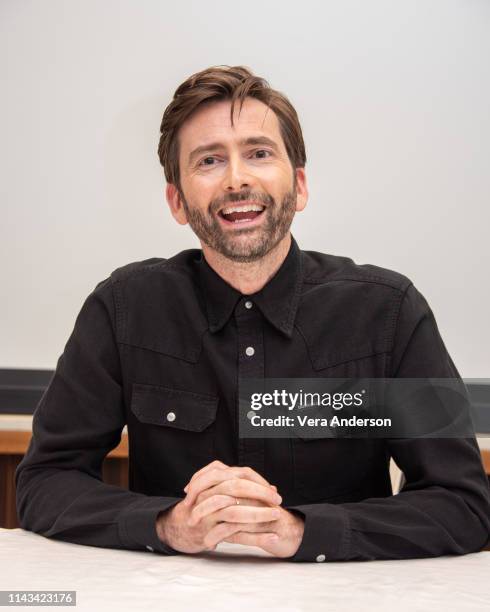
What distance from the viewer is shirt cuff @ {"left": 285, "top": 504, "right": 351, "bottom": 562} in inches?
43.0

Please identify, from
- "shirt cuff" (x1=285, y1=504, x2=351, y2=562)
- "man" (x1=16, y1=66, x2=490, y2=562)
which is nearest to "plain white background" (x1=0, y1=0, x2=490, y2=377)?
"man" (x1=16, y1=66, x2=490, y2=562)

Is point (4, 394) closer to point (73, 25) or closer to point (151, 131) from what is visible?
point (151, 131)

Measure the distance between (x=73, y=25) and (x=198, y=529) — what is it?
1.62 m

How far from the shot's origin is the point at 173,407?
145 cm

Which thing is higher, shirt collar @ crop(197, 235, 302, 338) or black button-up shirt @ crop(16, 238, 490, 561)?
shirt collar @ crop(197, 235, 302, 338)

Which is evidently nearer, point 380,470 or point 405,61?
point 380,470

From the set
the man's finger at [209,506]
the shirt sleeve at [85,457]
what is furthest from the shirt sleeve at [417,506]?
the shirt sleeve at [85,457]

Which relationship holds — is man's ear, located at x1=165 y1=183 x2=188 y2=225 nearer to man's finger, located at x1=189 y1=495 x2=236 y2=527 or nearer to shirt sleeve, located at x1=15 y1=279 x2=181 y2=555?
shirt sleeve, located at x1=15 y1=279 x2=181 y2=555

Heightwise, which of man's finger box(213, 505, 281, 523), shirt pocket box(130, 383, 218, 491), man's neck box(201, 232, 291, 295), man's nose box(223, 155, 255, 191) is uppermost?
man's nose box(223, 155, 255, 191)

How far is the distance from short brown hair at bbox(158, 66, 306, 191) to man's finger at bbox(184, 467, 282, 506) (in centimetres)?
67

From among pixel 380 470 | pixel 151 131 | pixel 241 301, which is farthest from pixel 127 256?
pixel 380 470

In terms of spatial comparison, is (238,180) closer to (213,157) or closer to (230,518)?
(213,157)

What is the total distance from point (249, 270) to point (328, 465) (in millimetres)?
379

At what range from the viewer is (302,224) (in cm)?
214
